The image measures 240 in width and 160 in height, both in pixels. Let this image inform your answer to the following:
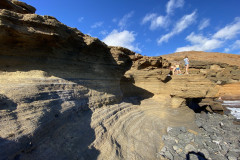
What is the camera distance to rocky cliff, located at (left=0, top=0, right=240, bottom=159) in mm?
2037

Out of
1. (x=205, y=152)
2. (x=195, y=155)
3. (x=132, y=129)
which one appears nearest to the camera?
(x=195, y=155)

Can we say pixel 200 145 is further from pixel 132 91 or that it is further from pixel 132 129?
pixel 132 91

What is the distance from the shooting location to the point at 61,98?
9.26 ft

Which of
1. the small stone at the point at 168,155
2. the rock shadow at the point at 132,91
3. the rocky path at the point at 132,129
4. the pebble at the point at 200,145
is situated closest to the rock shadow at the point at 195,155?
the pebble at the point at 200,145

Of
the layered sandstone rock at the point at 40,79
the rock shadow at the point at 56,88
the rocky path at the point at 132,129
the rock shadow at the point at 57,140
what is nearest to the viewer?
the rock shadow at the point at 57,140

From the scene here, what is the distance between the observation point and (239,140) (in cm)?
475

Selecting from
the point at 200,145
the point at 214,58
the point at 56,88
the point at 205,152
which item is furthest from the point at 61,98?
the point at 214,58

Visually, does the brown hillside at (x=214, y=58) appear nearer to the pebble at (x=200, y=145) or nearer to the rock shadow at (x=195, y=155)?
the pebble at (x=200, y=145)

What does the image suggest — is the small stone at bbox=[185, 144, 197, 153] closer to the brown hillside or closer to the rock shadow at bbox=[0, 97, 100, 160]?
the rock shadow at bbox=[0, 97, 100, 160]

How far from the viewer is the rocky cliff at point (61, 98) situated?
2037mm

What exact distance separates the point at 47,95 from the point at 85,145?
4.43 feet

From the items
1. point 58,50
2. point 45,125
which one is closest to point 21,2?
point 58,50

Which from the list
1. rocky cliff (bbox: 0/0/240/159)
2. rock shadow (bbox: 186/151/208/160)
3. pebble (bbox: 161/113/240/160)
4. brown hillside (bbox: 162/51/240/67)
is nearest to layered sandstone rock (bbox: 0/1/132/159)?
rocky cliff (bbox: 0/0/240/159)

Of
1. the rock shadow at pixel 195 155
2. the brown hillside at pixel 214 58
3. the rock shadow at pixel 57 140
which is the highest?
the brown hillside at pixel 214 58
